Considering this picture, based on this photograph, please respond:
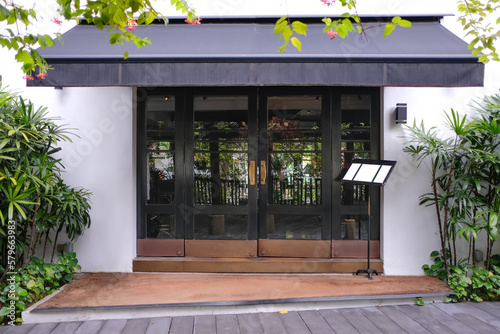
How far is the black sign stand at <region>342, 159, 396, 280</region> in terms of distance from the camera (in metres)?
4.40

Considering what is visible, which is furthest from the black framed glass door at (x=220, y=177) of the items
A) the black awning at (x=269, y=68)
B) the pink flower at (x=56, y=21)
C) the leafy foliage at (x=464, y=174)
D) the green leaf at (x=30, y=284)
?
the leafy foliage at (x=464, y=174)

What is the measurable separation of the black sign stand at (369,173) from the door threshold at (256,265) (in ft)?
0.61

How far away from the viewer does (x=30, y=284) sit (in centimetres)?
399

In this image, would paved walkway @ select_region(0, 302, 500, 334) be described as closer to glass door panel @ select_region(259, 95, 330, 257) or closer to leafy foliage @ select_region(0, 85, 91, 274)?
leafy foliage @ select_region(0, 85, 91, 274)

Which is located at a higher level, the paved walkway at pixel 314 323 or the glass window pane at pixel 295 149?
the glass window pane at pixel 295 149

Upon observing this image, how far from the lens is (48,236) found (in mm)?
4945

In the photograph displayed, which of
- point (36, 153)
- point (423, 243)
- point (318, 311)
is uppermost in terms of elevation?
point (36, 153)

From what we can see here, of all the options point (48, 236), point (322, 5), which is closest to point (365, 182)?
point (322, 5)

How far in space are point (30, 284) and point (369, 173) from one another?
3.71 m

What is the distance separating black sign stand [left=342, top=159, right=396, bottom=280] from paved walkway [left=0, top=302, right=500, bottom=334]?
0.91 m

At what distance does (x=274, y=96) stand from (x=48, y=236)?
130 inches

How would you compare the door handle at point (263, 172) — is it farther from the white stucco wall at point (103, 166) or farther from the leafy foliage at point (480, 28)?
the leafy foliage at point (480, 28)

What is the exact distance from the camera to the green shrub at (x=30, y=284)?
3.80 metres

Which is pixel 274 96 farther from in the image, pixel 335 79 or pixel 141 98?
pixel 141 98
